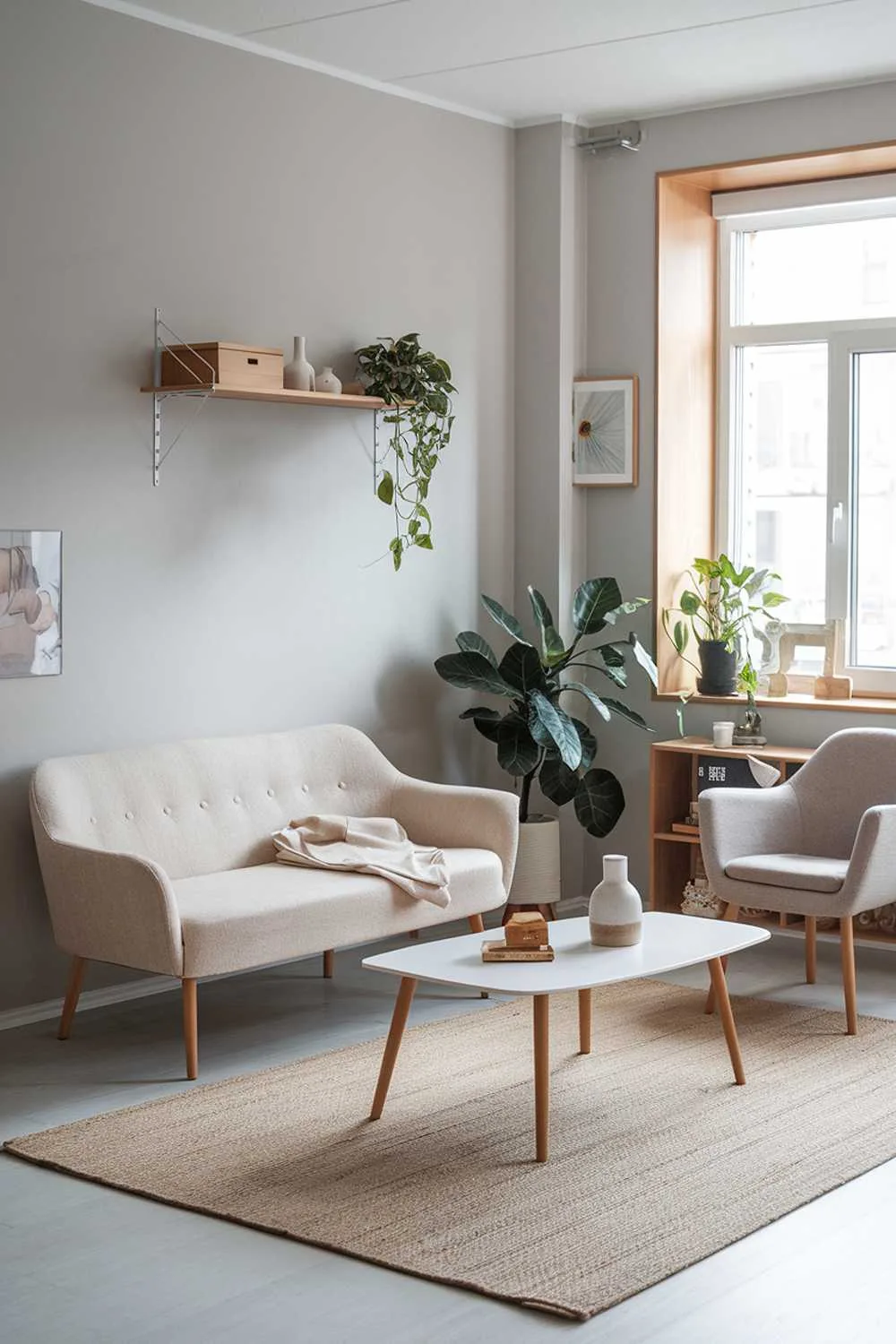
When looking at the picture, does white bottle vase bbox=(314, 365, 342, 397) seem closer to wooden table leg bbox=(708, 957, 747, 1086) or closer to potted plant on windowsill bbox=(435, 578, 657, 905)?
potted plant on windowsill bbox=(435, 578, 657, 905)

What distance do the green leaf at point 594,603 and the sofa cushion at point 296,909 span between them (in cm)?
106

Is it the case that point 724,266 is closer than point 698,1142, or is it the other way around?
point 698,1142

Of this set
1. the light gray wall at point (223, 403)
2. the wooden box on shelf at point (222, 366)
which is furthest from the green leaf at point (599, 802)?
the wooden box on shelf at point (222, 366)

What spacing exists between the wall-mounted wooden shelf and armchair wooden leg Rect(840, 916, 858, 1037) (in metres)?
2.18

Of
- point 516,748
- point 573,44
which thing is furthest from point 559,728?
point 573,44

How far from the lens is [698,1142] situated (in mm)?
3643

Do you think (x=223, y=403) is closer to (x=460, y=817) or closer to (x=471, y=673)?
(x=471, y=673)

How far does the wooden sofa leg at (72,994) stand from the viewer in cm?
444

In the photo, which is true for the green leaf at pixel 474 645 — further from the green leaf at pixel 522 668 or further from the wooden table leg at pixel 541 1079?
the wooden table leg at pixel 541 1079

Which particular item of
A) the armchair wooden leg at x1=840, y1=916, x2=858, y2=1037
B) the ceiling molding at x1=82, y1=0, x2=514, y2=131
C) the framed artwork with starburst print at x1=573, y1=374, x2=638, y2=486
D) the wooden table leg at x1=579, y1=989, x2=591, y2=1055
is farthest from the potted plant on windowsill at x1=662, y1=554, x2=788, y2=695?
the wooden table leg at x1=579, y1=989, x2=591, y2=1055

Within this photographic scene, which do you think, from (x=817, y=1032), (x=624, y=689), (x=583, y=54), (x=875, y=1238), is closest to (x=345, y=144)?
(x=583, y=54)

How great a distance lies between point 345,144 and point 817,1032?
10.4 ft

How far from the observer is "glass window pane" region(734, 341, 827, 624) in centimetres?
614

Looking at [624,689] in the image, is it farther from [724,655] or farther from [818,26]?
[818,26]
